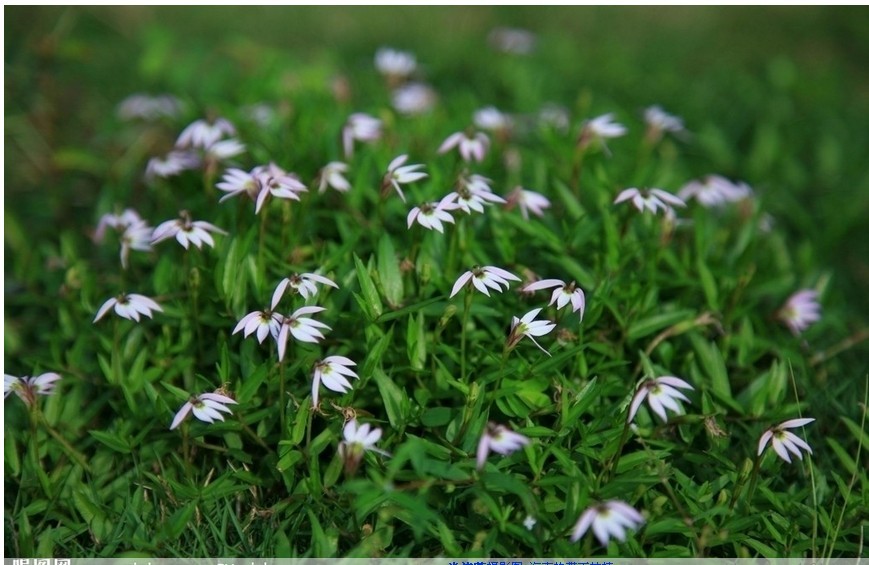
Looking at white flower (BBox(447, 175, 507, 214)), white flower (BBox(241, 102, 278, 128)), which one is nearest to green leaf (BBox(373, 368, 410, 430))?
white flower (BBox(447, 175, 507, 214))

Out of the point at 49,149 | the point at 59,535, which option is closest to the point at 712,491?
the point at 59,535

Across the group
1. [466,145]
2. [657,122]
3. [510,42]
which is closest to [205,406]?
[466,145]

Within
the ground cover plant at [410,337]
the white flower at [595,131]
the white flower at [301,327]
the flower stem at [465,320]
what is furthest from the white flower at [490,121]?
the white flower at [301,327]

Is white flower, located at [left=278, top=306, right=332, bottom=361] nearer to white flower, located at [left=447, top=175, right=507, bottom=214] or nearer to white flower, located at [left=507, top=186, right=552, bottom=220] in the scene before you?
white flower, located at [left=447, top=175, right=507, bottom=214]

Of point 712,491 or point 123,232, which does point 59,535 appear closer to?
point 123,232

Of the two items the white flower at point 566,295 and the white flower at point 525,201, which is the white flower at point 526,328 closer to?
the white flower at point 566,295

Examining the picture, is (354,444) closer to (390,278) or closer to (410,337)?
(410,337)
